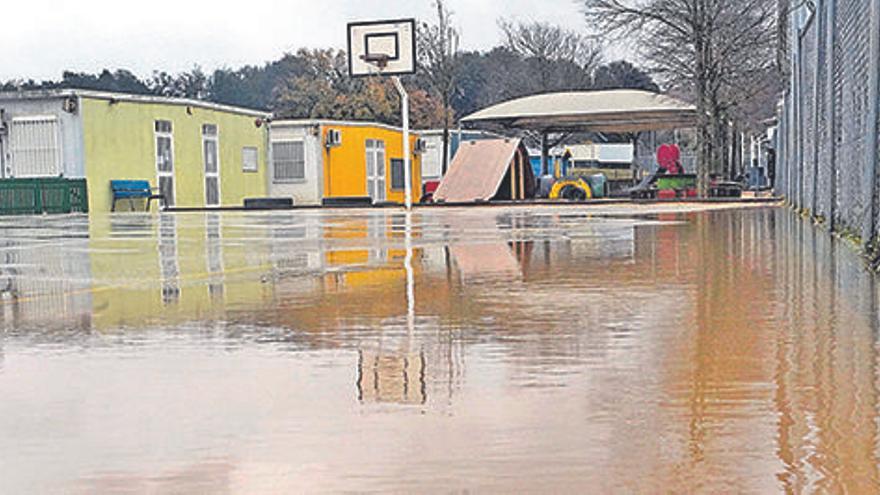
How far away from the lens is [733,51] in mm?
28234

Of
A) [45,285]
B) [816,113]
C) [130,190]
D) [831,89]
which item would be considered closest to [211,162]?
[130,190]

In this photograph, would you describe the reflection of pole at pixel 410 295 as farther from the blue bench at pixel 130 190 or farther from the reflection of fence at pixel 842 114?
the blue bench at pixel 130 190

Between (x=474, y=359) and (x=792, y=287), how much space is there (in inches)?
94.1

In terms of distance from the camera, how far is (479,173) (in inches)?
1118

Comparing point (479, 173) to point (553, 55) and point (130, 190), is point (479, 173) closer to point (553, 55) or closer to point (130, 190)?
point (130, 190)

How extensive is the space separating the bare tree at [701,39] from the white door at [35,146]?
15314 mm

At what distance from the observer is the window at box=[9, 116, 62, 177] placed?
94.9ft

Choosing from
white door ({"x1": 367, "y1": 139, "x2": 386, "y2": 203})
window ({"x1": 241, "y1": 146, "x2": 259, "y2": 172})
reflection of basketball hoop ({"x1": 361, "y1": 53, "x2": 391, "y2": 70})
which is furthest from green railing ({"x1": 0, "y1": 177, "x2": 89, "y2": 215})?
white door ({"x1": 367, "y1": 139, "x2": 386, "y2": 203})

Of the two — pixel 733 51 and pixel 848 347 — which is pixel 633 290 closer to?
pixel 848 347

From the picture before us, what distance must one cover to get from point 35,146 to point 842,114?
85.1ft

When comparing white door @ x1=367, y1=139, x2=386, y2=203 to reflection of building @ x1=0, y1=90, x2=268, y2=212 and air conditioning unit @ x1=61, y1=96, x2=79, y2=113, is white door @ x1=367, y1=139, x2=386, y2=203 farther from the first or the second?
air conditioning unit @ x1=61, y1=96, x2=79, y2=113

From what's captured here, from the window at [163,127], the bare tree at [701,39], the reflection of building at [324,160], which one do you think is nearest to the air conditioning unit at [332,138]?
the reflection of building at [324,160]

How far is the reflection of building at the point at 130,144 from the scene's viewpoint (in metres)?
28.9

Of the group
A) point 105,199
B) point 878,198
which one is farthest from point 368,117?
point 878,198
